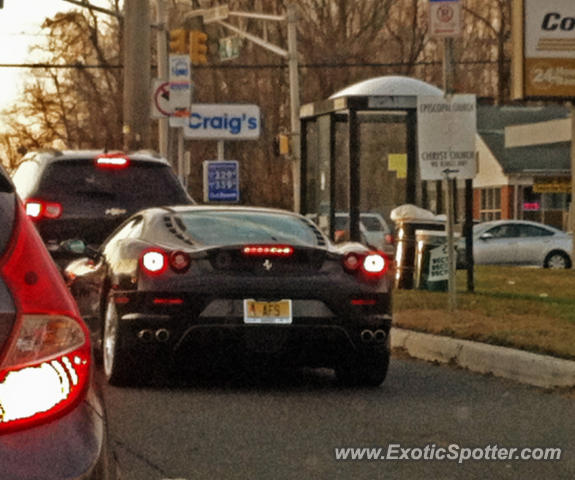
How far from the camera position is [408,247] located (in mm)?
21172

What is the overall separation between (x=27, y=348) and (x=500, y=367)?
27.2 feet

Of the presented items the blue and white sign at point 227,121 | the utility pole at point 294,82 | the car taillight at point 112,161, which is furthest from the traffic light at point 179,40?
the car taillight at point 112,161

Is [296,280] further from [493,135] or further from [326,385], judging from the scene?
[493,135]

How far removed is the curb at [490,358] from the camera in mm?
10711

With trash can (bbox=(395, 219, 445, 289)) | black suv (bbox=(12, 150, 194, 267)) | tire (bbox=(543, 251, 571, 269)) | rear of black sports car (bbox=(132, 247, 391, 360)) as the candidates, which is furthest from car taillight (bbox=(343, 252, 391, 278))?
tire (bbox=(543, 251, 571, 269))

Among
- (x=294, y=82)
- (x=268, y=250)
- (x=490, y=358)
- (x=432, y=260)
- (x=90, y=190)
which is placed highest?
(x=294, y=82)

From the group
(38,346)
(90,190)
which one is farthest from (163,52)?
(38,346)

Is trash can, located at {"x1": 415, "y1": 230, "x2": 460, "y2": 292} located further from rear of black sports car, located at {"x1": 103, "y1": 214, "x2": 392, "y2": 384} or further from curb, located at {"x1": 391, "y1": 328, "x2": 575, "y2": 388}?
rear of black sports car, located at {"x1": 103, "y1": 214, "x2": 392, "y2": 384}

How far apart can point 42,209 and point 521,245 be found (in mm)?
26776

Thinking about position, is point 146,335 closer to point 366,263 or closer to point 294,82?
point 366,263

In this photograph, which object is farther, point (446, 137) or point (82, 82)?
point (82, 82)

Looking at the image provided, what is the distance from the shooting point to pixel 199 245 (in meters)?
10.4

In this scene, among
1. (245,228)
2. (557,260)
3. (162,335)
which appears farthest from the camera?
(557,260)

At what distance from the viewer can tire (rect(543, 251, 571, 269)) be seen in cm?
3931
